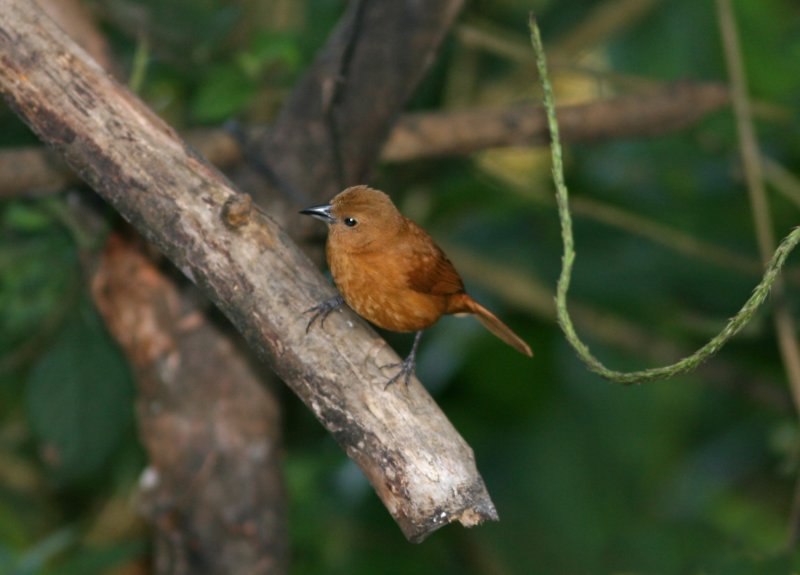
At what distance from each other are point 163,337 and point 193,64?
1063 millimetres

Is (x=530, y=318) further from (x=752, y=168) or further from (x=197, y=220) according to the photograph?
(x=197, y=220)

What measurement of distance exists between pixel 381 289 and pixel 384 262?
0.25 ft

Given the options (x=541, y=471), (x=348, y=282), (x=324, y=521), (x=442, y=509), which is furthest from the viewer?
(x=541, y=471)

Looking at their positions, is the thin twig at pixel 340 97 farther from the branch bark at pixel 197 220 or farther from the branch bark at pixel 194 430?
the branch bark at pixel 197 220

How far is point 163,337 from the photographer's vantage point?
3.11 m

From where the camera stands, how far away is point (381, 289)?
2.58 metres

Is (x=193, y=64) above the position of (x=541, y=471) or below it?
above

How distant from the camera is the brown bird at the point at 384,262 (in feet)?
8.44

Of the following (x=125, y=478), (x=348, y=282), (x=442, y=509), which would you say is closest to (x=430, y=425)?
(x=442, y=509)

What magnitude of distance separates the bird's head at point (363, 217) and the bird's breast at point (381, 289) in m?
0.03

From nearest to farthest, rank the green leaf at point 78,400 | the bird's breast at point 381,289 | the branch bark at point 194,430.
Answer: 1. the bird's breast at point 381,289
2. the branch bark at point 194,430
3. the green leaf at point 78,400

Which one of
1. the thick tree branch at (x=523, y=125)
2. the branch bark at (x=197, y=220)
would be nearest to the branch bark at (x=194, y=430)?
the thick tree branch at (x=523, y=125)

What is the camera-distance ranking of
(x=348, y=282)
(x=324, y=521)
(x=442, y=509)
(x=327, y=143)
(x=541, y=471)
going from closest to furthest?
(x=442, y=509) < (x=348, y=282) < (x=327, y=143) < (x=324, y=521) < (x=541, y=471)

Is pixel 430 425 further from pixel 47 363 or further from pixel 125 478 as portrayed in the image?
pixel 125 478
